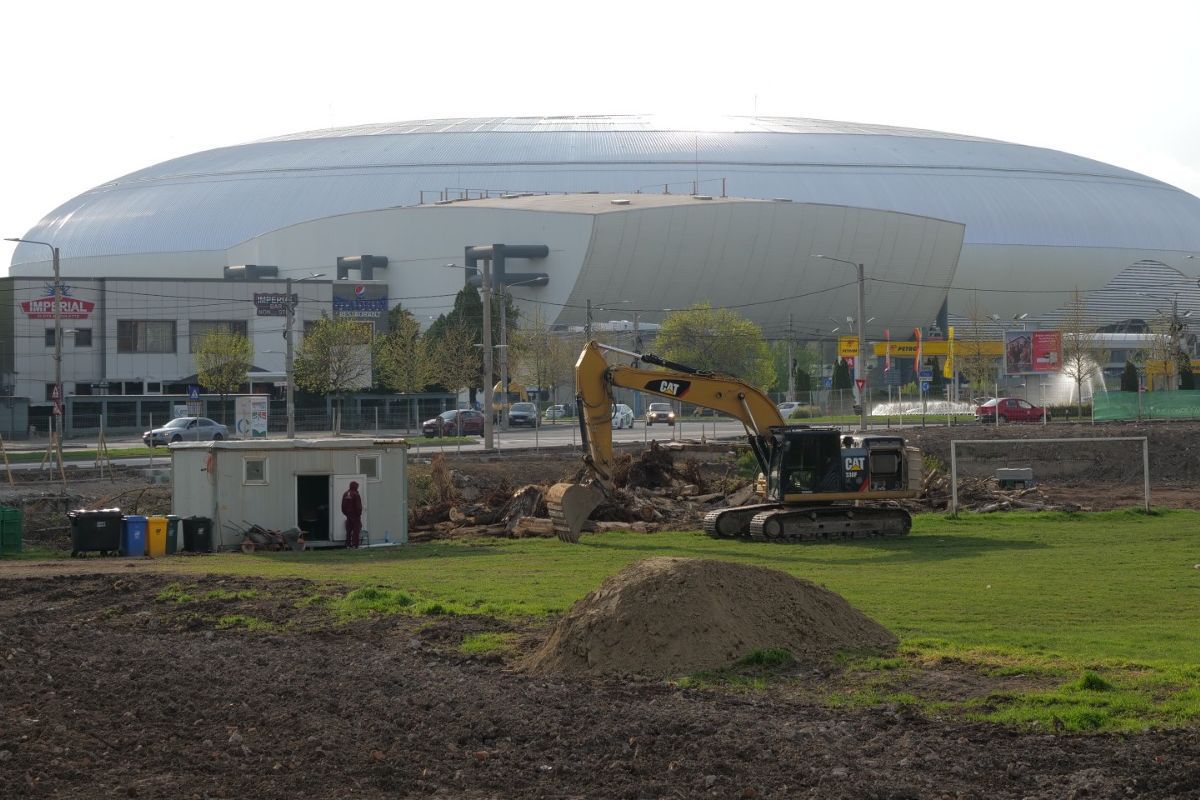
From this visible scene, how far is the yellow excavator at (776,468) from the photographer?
30016 mm

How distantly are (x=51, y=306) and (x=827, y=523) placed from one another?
7084 centimetres

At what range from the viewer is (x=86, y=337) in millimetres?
91812

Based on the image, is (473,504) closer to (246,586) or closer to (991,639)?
(246,586)

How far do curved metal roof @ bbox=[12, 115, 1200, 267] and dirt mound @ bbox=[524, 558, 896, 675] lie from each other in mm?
139040

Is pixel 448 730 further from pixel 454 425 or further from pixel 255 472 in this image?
pixel 454 425

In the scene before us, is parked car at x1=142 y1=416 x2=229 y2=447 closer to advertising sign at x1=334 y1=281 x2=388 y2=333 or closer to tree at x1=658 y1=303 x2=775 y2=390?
advertising sign at x1=334 y1=281 x2=388 y2=333

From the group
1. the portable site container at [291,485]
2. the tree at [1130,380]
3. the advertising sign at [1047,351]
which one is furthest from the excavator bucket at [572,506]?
the tree at [1130,380]

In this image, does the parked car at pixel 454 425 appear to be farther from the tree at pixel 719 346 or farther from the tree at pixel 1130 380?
the tree at pixel 1130 380

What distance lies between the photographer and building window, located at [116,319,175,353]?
93438 mm

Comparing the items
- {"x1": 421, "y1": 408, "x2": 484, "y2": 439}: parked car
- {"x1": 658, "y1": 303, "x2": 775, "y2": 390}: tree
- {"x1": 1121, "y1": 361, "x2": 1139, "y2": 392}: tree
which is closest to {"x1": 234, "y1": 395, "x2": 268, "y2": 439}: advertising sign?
{"x1": 421, "y1": 408, "x2": 484, "y2": 439}: parked car

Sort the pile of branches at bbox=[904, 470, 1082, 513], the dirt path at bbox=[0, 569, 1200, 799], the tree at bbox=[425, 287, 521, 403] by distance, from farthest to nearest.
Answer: the tree at bbox=[425, 287, 521, 403]
the pile of branches at bbox=[904, 470, 1082, 513]
the dirt path at bbox=[0, 569, 1200, 799]

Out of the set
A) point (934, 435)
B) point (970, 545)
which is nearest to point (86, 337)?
point (934, 435)

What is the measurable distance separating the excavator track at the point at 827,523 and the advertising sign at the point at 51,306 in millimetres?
69629

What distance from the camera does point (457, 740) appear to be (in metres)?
11.8
